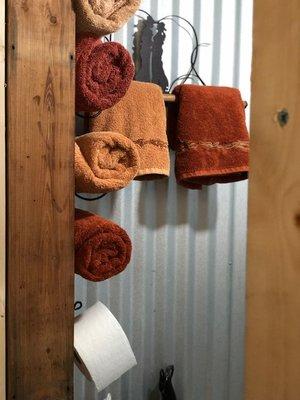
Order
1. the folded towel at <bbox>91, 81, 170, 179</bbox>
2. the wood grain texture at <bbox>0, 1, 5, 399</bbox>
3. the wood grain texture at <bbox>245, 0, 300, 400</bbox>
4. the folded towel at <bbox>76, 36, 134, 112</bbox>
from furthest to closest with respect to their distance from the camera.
A: the folded towel at <bbox>91, 81, 170, 179</bbox>, the folded towel at <bbox>76, 36, 134, 112</bbox>, the wood grain texture at <bbox>0, 1, 5, 399</bbox>, the wood grain texture at <bbox>245, 0, 300, 400</bbox>

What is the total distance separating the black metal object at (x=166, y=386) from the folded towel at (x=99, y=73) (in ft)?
3.48

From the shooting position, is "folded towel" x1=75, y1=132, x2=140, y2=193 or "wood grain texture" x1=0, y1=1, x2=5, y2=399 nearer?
"wood grain texture" x1=0, y1=1, x2=5, y2=399

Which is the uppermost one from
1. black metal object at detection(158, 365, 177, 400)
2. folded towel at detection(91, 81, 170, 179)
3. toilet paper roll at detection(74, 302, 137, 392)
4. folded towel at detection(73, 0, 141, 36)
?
folded towel at detection(73, 0, 141, 36)

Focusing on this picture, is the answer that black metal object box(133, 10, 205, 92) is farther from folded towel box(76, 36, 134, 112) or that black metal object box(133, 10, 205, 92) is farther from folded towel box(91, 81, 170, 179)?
folded towel box(76, 36, 134, 112)

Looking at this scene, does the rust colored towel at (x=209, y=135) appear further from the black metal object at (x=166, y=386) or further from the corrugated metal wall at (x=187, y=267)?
the black metal object at (x=166, y=386)

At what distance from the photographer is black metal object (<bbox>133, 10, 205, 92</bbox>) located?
154 cm

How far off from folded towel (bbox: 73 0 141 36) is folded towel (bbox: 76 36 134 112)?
0.13 ft

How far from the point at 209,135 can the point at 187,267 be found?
55 centimetres

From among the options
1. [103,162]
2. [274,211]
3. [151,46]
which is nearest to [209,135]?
[151,46]

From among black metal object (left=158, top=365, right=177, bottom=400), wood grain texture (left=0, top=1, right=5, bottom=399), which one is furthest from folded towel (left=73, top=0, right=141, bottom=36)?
black metal object (left=158, top=365, right=177, bottom=400)

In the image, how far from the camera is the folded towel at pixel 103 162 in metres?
1.12

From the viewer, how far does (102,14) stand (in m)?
1.09

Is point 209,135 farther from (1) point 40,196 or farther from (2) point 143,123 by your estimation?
(1) point 40,196

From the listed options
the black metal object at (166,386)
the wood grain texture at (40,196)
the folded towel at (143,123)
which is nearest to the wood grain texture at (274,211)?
the wood grain texture at (40,196)
